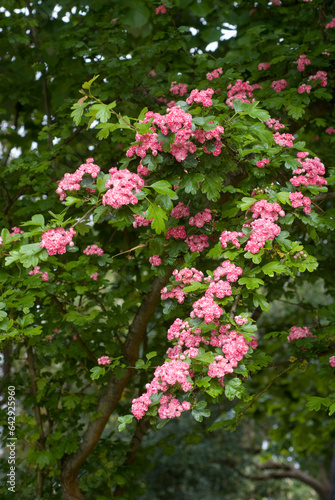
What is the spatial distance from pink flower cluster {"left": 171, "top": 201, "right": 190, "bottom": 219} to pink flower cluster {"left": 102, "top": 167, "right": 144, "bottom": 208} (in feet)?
1.86

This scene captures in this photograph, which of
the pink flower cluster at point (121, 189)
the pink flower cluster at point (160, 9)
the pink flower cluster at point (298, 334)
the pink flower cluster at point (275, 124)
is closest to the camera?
the pink flower cluster at point (121, 189)

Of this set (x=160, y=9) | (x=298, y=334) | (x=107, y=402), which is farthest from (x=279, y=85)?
(x=107, y=402)

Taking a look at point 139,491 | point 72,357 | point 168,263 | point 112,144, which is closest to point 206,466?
point 139,491

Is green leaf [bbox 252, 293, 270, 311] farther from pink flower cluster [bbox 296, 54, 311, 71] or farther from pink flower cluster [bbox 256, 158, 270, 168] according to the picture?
pink flower cluster [bbox 296, 54, 311, 71]

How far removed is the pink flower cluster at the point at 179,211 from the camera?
119 inches

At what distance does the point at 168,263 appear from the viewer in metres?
2.98

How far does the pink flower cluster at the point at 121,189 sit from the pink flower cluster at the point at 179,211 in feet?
1.86

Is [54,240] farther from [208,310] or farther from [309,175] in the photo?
[309,175]

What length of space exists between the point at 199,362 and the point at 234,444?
823 centimetres

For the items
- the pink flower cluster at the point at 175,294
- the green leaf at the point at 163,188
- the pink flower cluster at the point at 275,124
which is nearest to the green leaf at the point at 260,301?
the pink flower cluster at the point at 175,294

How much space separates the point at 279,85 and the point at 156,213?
2061 millimetres

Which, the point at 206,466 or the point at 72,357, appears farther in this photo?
the point at 206,466

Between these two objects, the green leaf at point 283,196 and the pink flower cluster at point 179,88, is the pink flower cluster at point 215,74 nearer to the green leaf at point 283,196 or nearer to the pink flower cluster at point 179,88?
the pink flower cluster at point 179,88

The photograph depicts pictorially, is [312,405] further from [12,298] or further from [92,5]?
[92,5]
